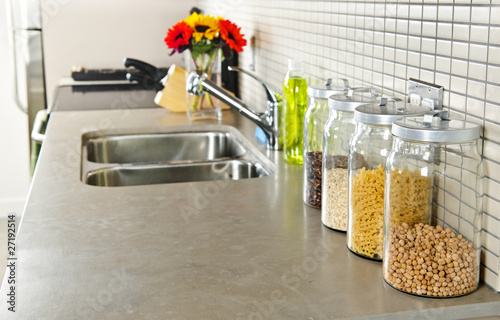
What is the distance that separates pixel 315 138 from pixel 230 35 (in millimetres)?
1078

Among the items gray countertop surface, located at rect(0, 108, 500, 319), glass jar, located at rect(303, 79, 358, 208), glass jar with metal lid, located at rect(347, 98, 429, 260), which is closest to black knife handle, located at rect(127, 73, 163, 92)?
gray countertop surface, located at rect(0, 108, 500, 319)

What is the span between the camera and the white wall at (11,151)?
14.7 feet

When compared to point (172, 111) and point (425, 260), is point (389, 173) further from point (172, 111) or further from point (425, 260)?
point (172, 111)

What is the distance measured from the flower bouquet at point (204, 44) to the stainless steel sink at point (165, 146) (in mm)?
172

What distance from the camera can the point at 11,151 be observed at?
4523mm

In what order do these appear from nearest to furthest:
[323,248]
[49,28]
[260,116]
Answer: [323,248]
[260,116]
[49,28]

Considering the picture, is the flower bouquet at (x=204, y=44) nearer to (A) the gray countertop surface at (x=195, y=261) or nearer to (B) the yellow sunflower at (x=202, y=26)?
(B) the yellow sunflower at (x=202, y=26)

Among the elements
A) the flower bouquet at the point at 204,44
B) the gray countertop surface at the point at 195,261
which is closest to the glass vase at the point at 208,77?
the flower bouquet at the point at 204,44

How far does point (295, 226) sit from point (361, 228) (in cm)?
21

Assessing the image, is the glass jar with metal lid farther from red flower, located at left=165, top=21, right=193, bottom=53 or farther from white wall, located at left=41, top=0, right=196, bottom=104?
white wall, located at left=41, top=0, right=196, bottom=104

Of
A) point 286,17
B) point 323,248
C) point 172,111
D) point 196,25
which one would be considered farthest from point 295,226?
point 172,111

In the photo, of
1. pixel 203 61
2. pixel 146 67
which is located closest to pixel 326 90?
pixel 203 61

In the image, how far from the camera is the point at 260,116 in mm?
1989

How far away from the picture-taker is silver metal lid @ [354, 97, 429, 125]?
985 millimetres
